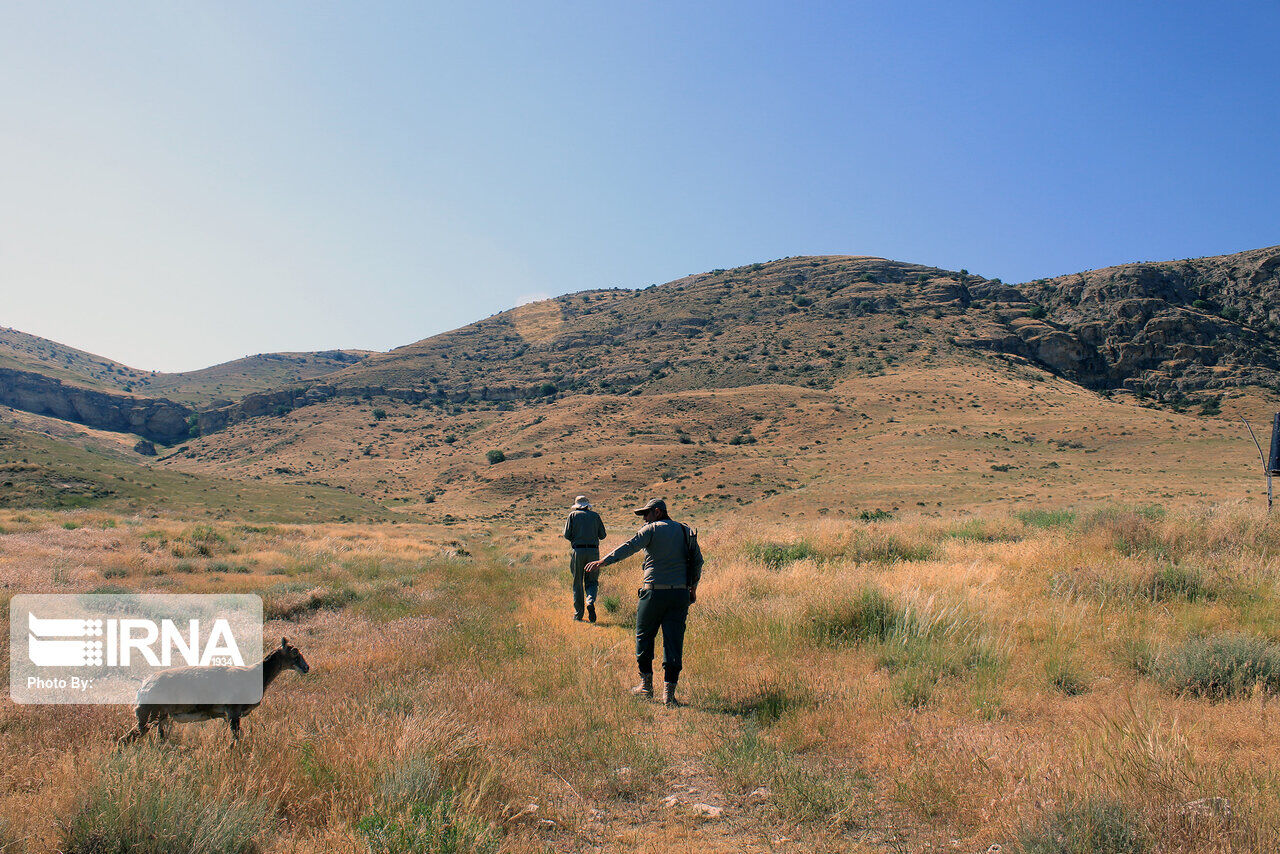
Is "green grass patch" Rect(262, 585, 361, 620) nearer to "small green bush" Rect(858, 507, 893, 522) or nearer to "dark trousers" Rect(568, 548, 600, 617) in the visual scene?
"dark trousers" Rect(568, 548, 600, 617)

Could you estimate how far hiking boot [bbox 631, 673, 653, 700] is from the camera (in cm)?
580

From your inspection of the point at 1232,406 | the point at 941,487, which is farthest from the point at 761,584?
the point at 1232,406

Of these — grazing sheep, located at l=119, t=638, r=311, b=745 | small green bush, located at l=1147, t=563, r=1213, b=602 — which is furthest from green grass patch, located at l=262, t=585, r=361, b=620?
small green bush, located at l=1147, t=563, r=1213, b=602

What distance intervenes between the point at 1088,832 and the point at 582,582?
778 cm

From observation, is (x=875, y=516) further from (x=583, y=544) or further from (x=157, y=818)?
(x=157, y=818)

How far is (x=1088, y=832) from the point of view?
280 centimetres

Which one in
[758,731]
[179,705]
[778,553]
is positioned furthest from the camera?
[778,553]

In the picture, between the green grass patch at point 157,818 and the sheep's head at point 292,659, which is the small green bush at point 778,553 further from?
the green grass patch at point 157,818

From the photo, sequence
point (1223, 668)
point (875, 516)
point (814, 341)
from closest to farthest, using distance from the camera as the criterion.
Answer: point (1223, 668)
point (875, 516)
point (814, 341)

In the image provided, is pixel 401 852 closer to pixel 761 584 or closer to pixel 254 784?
pixel 254 784

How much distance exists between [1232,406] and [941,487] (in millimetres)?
57641

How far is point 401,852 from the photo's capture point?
2807 mm

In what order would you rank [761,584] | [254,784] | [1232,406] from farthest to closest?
[1232,406] → [761,584] → [254,784]

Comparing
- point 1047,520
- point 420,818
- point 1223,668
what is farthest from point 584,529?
point 1047,520
